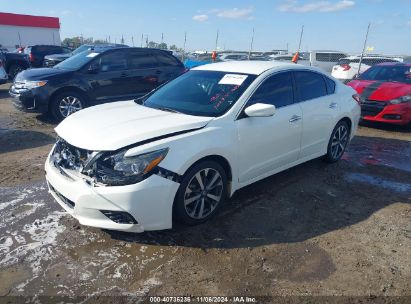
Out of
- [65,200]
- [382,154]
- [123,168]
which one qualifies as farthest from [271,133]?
[382,154]

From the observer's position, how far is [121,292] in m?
2.81

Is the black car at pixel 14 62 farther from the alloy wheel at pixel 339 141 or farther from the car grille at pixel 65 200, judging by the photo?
the alloy wheel at pixel 339 141

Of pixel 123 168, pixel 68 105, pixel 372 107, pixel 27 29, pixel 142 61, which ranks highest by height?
pixel 142 61

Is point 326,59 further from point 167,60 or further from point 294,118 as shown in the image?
point 294,118

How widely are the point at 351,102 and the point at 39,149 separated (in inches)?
214

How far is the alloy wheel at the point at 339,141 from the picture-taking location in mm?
5688

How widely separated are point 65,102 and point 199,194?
5698 mm

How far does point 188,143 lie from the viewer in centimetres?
343

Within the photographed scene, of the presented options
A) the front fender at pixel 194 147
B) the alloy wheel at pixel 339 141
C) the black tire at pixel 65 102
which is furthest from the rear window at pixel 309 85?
the black tire at pixel 65 102

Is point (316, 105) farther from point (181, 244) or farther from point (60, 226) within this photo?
point (60, 226)

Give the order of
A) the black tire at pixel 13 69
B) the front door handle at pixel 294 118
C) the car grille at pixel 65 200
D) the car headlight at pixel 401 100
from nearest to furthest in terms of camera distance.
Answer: the car grille at pixel 65 200
the front door handle at pixel 294 118
the car headlight at pixel 401 100
the black tire at pixel 13 69

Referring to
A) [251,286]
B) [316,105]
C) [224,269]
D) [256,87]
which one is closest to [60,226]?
[224,269]

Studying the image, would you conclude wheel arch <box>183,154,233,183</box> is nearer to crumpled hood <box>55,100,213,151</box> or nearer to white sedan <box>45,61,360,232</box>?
white sedan <box>45,61,360,232</box>

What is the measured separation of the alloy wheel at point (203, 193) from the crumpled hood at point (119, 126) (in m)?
0.52
